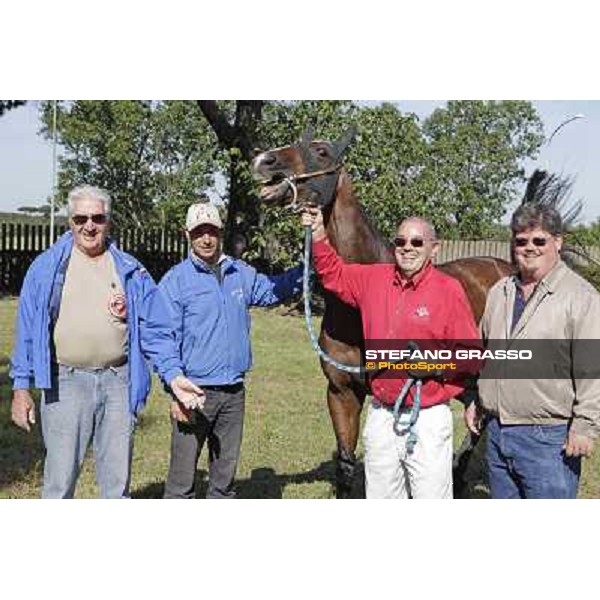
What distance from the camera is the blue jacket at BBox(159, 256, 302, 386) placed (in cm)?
427

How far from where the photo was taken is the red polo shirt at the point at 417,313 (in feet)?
12.5

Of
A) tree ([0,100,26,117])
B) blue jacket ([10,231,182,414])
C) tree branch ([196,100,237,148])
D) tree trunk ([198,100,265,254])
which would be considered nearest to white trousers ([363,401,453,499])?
blue jacket ([10,231,182,414])

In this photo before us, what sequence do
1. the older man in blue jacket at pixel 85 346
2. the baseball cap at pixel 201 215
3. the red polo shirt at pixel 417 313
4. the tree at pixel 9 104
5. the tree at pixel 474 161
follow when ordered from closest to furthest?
the red polo shirt at pixel 417 313 → the older man in blue jacket at pixel 85 346 → the baseball cap at pixel 201 215 → the tree at pixel 9 104 → the tree at pixel 474 161

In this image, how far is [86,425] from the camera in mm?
4031

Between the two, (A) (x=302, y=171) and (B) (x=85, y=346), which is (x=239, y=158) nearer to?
(A) (x=302, y=171)

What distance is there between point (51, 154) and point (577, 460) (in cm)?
357

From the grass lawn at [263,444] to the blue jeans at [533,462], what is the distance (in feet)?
6.85

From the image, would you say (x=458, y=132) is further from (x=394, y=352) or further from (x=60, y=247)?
(x=60, y=247)

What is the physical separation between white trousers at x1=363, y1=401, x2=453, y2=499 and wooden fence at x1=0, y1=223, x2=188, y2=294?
5.99ft

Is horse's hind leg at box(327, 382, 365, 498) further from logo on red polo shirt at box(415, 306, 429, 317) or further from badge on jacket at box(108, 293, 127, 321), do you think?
badge on jacket at box(108, 293, 127, 321)

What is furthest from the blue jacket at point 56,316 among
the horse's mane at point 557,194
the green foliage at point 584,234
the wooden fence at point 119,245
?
the green foliage at point 584,234

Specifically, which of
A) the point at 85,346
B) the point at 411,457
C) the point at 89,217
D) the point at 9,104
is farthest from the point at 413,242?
the point at 9,104

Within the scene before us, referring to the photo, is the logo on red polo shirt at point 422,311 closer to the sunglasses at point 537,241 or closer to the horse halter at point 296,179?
the sunglasses at point 537,241

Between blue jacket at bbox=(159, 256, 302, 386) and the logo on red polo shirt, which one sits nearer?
the logo on red polo shirt
